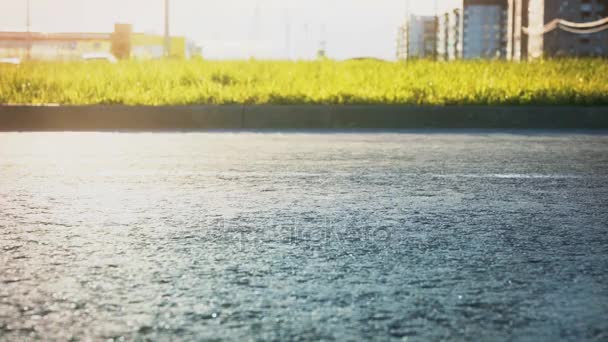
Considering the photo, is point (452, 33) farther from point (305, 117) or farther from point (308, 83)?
point (305, 117)

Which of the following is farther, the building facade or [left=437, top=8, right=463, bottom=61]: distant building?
[left=437, top=8, right=463, bottom=61]: distant building

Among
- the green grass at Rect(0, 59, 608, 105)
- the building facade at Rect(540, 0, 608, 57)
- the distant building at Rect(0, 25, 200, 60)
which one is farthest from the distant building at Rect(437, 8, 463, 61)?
the green grass at Rect(0, 59, 608, 105)

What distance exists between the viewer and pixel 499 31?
16425cm

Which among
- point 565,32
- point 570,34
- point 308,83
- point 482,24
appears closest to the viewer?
point 308,83

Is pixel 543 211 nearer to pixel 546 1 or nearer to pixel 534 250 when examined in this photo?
pixel 534 250

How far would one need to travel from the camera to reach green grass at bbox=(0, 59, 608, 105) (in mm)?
14562

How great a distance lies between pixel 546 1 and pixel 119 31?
4874cm

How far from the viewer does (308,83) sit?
16234 mm

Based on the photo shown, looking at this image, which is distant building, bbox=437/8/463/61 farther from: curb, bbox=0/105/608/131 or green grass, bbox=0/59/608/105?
curb, bbox=0/105/608/131

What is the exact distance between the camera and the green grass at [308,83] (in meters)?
14.6

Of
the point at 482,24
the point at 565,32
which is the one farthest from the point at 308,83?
the point at 482,24

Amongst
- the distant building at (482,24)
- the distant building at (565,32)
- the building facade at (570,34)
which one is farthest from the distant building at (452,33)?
the building facade at (570,34)

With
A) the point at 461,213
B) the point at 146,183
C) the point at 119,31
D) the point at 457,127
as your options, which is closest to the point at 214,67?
the point at 457,127

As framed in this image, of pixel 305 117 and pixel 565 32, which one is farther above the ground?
pixel 565 32
